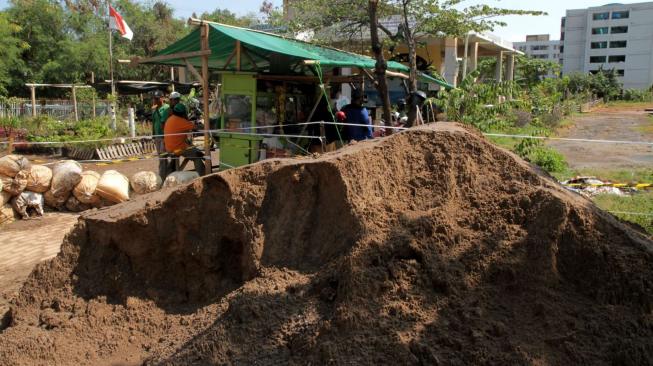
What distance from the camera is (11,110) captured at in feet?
72.4

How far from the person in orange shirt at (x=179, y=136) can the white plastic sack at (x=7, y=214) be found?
2637 mm

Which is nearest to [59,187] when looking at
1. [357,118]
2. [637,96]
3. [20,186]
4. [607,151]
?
[20,186]

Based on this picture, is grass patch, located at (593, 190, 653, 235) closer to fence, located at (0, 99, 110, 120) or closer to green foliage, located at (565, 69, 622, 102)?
fence, located at (0, 99, 110, 120)

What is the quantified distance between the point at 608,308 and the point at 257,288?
2.20 metres

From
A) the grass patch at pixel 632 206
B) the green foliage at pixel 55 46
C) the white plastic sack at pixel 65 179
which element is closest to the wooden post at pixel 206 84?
the white plastic sack at pixel 65 179

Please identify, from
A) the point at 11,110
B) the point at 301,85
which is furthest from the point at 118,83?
the point at 301,85

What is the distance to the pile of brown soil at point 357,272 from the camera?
3.14 m

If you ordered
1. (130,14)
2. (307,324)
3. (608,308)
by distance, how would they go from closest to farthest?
(608,308)
(307,324)
(130,14)

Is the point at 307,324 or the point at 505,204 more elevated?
the point at 505,204

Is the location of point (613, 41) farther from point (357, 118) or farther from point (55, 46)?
point (357, 118)

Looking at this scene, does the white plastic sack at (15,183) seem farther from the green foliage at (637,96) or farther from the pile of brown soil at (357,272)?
the green foliage at (637,96)

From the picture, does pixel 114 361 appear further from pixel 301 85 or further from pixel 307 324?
pixel 301 85

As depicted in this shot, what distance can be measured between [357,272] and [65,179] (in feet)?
24.1

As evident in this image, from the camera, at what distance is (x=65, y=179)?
9.18 meters
